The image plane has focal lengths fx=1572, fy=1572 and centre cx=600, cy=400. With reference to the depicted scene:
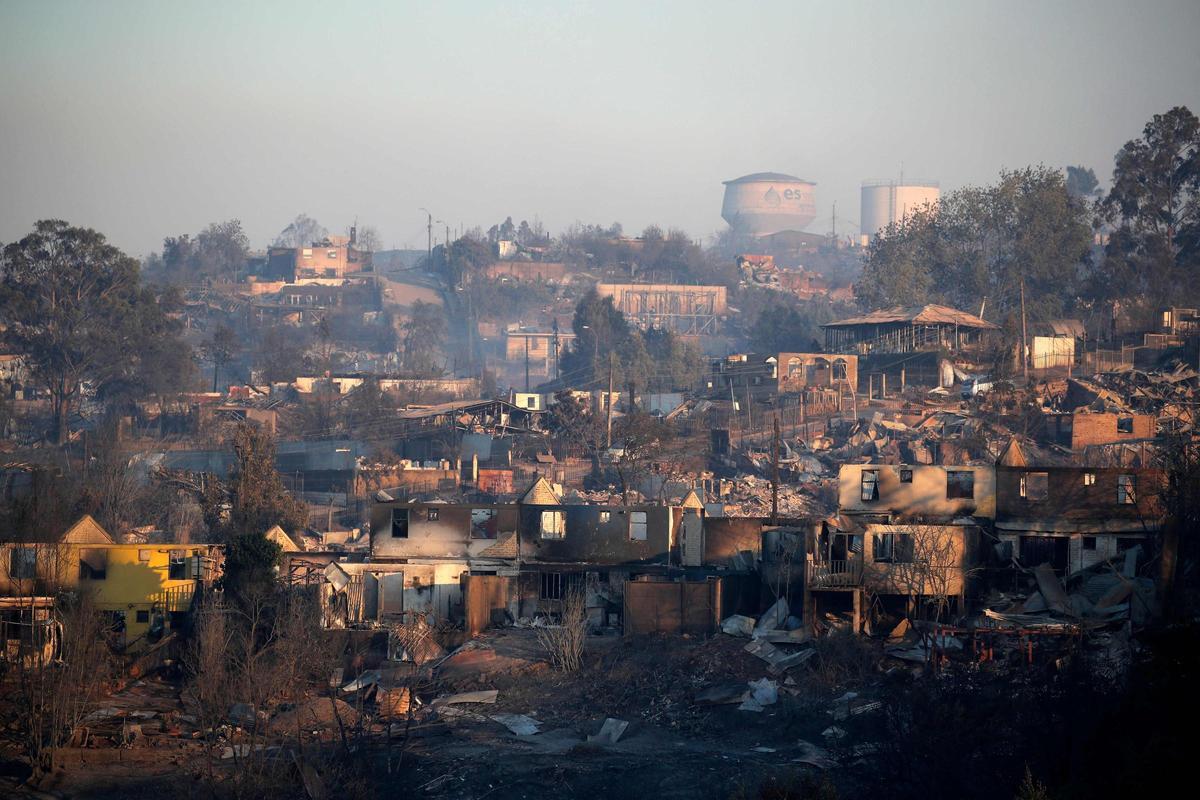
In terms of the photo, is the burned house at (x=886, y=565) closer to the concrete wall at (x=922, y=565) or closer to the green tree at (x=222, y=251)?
the concrete wall at (x=922, y=565)

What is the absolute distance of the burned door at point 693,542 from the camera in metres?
26.1

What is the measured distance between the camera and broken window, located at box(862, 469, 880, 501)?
25755mm

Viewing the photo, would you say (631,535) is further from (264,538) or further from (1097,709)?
(1097,709)

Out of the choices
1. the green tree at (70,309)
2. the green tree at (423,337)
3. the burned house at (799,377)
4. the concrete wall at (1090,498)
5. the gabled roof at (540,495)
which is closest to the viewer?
the concrete wall at (1090,498)

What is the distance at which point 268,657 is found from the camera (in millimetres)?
22656

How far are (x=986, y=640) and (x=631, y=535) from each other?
7297 mm

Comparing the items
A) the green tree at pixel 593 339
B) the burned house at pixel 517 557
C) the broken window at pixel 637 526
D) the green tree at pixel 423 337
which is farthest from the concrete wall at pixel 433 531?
the green tree at pixel 423 337

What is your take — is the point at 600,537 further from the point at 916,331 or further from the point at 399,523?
the point at 916,331

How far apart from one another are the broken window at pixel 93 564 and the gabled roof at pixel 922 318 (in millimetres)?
29020

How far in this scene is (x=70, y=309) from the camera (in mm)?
53719

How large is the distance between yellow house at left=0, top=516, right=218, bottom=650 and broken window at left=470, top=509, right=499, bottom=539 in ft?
14.1

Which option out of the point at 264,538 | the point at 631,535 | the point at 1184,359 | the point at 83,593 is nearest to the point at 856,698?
the point at 631,535

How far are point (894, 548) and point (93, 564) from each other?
509 inches

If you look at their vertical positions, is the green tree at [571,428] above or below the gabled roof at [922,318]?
below
